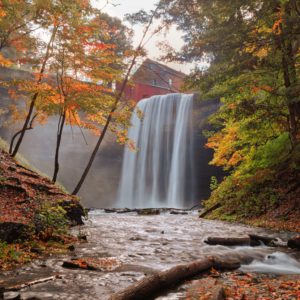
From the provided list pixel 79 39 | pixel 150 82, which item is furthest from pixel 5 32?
pixel 150 82

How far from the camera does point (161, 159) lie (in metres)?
30.5

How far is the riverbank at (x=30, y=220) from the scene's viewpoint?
6.16 metres

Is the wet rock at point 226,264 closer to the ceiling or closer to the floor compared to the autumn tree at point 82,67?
closer to the floor

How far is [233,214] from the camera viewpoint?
43.6 feet

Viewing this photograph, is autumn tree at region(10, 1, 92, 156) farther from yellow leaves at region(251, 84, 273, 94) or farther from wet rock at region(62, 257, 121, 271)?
wet rock at region(62, 257, 121, 271)

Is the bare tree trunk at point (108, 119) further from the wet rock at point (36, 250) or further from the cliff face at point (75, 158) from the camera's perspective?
the cliff face at point (75, 158)

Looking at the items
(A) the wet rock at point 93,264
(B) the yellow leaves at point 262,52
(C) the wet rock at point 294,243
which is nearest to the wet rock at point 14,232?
(A) the wet rock at point 93,264

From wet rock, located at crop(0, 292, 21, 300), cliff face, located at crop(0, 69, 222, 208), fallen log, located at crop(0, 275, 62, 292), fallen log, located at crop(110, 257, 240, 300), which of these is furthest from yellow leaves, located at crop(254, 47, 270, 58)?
cliff face, located at crop(0, 69, 222, 208)

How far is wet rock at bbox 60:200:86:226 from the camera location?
11023 millimetres

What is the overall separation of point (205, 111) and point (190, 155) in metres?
4.14

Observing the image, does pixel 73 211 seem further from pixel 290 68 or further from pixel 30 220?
pixel 290 68

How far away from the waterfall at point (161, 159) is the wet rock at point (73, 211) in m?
17.2

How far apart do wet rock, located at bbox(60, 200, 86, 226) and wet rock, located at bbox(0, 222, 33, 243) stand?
151 inches

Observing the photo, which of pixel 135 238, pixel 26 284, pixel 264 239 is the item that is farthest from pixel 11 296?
pixel 264 239
